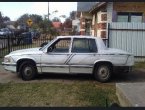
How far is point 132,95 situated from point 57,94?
2.44 m

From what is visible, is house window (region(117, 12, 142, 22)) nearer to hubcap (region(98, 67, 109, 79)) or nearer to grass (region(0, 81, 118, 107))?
hubcap (region(98, 67, 109, 79))

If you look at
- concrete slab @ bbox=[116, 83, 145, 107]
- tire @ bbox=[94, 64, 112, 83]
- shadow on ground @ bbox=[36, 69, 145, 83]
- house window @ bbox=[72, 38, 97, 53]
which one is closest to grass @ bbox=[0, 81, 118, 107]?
tire @ bbox=[94, 64, 112, 83]

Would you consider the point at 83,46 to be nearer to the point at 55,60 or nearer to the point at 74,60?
the point at 74,60

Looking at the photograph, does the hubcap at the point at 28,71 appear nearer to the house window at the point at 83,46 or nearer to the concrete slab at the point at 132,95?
the house window at the point at 83,46

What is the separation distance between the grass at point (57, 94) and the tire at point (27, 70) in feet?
2.52

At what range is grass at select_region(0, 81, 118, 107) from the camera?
22.1ft

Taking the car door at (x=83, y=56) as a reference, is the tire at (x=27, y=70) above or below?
below

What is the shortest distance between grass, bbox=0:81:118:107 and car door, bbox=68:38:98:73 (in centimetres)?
53

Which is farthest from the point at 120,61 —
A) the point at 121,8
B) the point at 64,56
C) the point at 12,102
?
the point at 121,8

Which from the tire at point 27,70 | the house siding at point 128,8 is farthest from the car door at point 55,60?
the house siding at point 128,8

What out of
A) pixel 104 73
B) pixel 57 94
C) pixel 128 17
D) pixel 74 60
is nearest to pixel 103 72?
pixel 104 73

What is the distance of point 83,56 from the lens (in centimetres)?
941

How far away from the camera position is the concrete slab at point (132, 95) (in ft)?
16.8

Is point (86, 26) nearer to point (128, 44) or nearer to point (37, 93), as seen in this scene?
point (128, 44)
